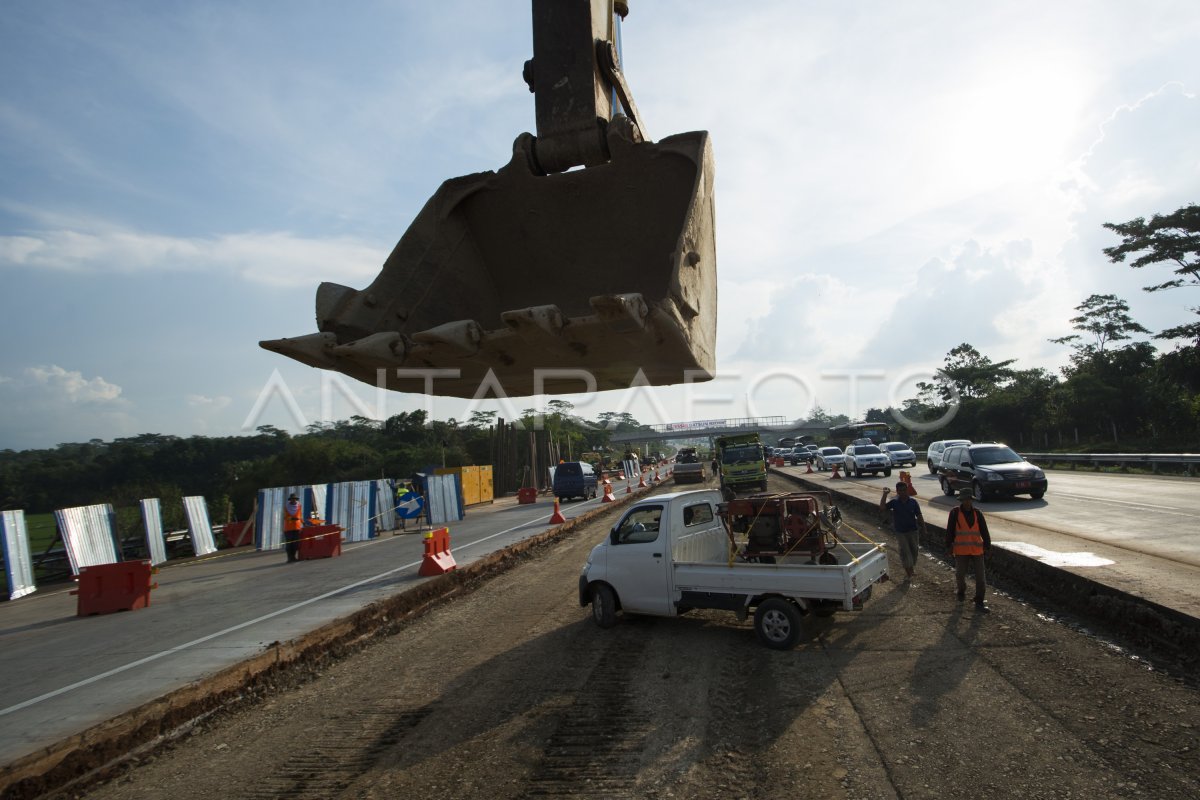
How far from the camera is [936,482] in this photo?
2708 centimetres

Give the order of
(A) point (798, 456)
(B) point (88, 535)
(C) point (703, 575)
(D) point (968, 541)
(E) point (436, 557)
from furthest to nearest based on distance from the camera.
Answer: (A) point (798, 456) < (B) point (88, 535) < (E) point (436, 557) < (D) point (968, 541) < (C) point (703, 575)

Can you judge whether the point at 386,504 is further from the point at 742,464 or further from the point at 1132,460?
the point at 1132,460

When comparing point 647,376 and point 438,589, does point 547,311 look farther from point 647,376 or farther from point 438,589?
point 438,589

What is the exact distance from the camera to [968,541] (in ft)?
27.5

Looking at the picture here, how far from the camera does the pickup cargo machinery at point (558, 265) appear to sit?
4039mm

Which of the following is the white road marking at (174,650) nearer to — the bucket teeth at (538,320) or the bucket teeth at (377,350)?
the bucket teeth at (377,350)

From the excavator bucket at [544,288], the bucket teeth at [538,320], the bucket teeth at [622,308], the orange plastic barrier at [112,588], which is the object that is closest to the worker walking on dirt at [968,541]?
the excavator bucket at [544,288]

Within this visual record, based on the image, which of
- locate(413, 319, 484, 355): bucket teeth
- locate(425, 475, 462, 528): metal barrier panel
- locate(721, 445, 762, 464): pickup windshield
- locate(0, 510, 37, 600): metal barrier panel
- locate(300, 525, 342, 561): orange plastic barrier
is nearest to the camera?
locate(413, 319, 484, 355): bucket teeth

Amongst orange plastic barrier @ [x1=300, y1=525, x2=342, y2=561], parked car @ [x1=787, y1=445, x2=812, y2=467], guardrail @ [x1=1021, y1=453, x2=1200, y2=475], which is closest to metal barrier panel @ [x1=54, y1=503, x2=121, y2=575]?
orange plastic barrier @ [x1=300, y1=525, x2=342, y2=561]

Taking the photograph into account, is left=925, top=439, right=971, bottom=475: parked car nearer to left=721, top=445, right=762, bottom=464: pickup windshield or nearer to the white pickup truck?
left=721, top=445, right=762, bottom=464: pickup windshield

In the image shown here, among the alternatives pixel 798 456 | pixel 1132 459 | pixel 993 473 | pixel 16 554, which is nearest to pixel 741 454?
pixel 993 473

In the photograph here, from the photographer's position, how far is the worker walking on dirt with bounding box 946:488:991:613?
8239mm

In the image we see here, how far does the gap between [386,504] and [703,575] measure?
18650mm

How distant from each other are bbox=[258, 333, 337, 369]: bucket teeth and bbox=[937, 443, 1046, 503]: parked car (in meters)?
18.1
